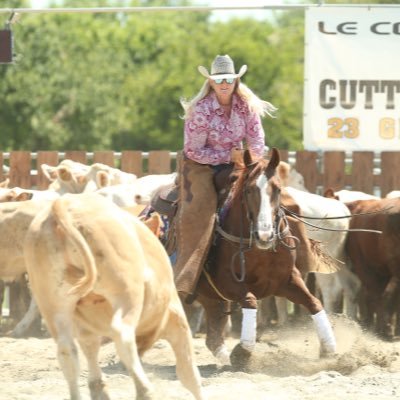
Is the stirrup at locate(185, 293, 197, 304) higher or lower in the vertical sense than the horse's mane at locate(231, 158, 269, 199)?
lower

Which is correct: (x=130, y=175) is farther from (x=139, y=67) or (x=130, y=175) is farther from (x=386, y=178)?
(x=139, y=67)

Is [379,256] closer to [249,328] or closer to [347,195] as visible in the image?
[347,195]

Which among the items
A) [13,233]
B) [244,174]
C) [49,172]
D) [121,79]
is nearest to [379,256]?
[244,174]

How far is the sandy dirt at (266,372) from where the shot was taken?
8.20 m

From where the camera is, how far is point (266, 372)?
9.44 meters

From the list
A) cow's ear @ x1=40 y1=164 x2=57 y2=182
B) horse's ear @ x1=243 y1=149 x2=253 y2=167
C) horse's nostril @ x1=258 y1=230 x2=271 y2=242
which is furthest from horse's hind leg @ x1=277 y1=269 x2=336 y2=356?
cow's ear @ x1=40 y1=164 x2=57 y2=182

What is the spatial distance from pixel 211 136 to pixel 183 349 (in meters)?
3.18

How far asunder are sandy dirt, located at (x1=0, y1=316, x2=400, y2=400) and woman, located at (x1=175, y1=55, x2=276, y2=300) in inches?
39.6

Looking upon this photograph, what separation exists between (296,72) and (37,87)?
16282 millimetres

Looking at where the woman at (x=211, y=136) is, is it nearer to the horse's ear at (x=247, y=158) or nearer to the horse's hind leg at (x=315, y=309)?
the horse's ear at (x=247, y=158)

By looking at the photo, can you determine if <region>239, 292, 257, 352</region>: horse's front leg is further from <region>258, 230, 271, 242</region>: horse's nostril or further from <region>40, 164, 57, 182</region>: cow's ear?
<region>40, 164, 57, 182</region>: cow's ear

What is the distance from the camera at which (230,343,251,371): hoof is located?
31.0 ft

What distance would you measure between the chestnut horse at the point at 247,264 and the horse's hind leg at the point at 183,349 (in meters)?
2.18

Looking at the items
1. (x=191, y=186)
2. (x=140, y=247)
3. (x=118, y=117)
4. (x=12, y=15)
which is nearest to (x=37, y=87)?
(x=118, y=117)
